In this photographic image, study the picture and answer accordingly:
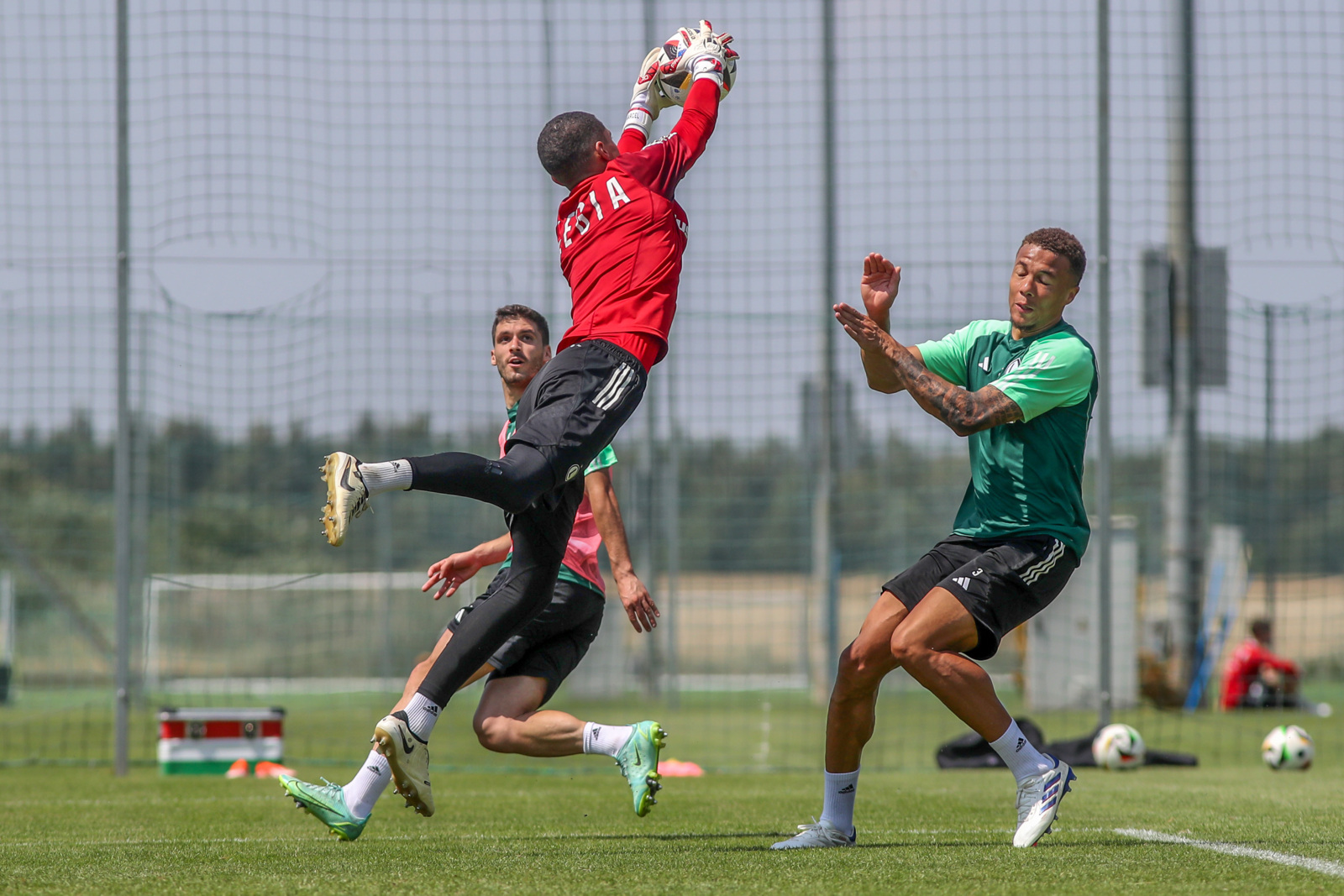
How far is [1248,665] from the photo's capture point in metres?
13.9

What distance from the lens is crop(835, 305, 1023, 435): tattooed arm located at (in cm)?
433

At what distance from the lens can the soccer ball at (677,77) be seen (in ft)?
16.8

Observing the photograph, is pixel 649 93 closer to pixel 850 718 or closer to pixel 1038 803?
pixel 850 718

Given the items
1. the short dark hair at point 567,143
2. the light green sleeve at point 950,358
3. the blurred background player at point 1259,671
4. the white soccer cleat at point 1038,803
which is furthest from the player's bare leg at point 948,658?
the blurred background player at point 1259,671

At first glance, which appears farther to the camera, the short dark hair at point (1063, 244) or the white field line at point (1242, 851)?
the short dark hair at point (1063, 244)

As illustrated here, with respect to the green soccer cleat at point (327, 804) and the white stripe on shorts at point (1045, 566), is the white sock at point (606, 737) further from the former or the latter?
the white stripe on shorts at point (1045, 566)

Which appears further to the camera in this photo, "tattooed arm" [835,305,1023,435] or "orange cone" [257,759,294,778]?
"orange cone" [257,759,294,778]

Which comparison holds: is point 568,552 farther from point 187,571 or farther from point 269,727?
point 187,571

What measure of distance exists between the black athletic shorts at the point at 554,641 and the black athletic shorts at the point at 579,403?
1.09 metres

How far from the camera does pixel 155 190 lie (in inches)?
372

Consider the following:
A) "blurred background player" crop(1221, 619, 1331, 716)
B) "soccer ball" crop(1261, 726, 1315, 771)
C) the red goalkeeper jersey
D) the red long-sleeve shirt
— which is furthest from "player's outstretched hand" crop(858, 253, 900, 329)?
the red long-sleeve shirt

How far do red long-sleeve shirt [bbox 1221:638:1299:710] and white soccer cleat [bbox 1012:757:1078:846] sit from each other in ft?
33.4

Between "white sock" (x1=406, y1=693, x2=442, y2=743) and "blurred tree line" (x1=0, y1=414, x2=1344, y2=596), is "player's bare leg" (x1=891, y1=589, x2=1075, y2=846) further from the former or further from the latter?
"blurred tree line" (x1=0, y1=414, x2=1344, y2=596)

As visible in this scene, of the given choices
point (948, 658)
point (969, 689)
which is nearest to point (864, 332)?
point (948, 658)
